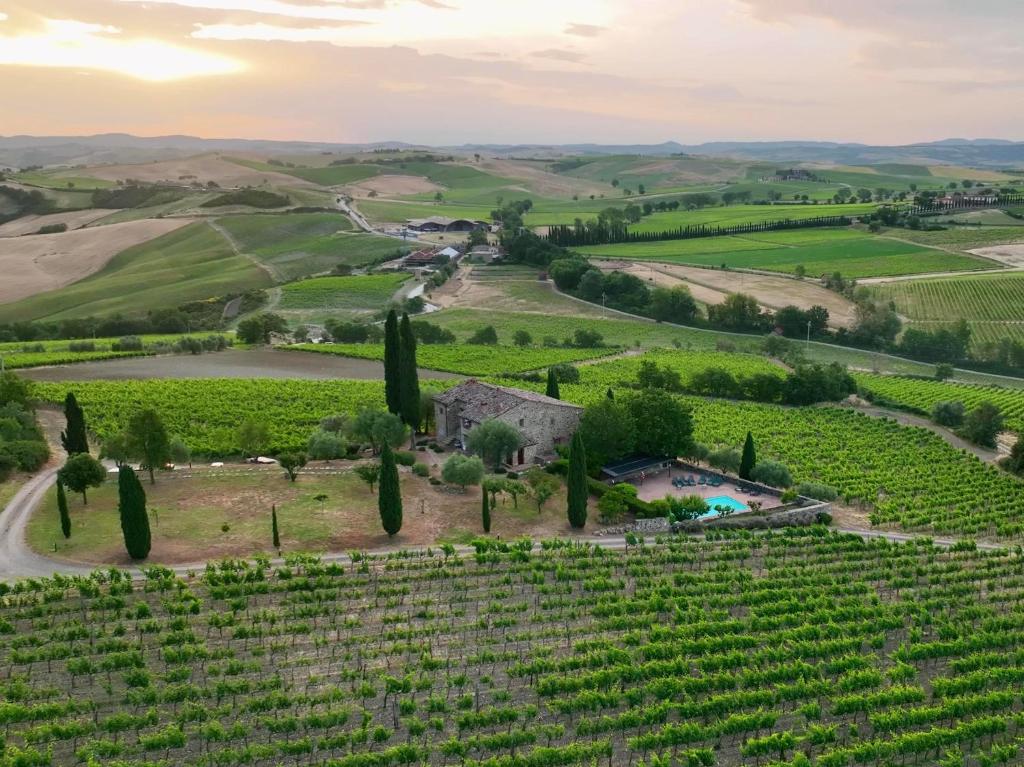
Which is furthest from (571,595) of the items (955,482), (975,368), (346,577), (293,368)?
(975,368)

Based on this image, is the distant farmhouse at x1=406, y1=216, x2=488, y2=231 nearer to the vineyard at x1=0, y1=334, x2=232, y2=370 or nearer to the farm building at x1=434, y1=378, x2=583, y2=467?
the vineyard at x1=0, y1=334, x2=232, y2=370

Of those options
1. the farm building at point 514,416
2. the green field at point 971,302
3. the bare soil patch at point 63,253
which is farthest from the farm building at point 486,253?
the farm building at point 514,416

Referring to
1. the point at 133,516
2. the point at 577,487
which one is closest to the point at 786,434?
the point at 577,487

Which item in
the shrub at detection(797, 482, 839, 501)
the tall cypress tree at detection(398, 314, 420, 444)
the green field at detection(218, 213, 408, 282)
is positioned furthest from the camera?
the green field at detection(218, 213, 408, 282)

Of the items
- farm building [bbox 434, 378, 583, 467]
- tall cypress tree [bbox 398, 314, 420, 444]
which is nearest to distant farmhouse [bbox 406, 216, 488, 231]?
tall cypress tree [bbox 398, 314, 420, 444]

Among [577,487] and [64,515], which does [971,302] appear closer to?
[577,487]

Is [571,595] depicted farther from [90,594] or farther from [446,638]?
[90,594]
